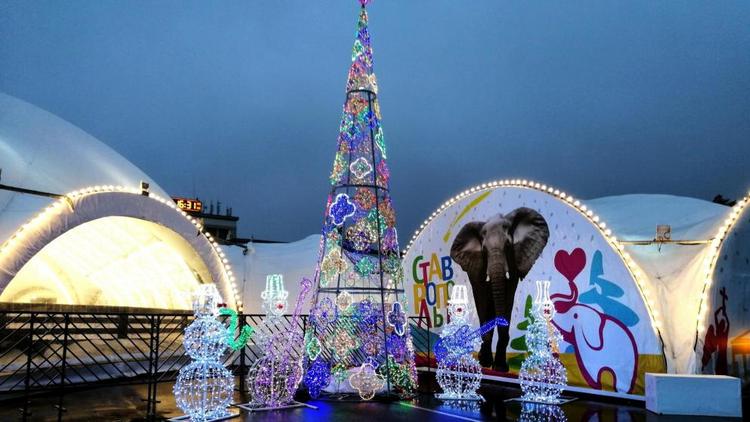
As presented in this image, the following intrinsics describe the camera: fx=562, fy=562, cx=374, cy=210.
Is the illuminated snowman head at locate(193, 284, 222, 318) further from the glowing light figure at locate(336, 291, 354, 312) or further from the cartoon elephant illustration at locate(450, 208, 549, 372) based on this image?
the cartoon elephant illustration at locate(450, 208, 549, 372)

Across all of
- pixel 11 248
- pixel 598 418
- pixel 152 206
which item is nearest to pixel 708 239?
pixel 598 418

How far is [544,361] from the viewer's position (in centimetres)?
897

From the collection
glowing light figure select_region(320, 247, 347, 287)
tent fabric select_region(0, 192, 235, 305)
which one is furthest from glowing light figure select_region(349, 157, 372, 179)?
tent fabric select_region(0, 192, 235, 305)

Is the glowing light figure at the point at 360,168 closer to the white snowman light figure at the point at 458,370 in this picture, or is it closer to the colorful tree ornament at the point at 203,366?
the white snowman light figure at the point at 458,370

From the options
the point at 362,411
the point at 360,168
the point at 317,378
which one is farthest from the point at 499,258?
the point at 362,411

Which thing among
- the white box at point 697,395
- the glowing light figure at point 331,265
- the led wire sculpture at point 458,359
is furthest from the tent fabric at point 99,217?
the white box at point 697,395

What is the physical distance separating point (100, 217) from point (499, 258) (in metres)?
7.90

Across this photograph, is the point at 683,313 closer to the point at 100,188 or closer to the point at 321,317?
the point at 321,317

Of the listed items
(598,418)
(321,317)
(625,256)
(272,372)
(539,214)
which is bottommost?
(598,418)

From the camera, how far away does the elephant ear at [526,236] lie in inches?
438

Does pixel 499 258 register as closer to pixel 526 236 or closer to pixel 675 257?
pixel 526 236

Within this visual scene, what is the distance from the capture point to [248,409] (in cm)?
825

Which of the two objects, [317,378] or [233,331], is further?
[317,378]

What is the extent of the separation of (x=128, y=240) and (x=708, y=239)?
11.6m
